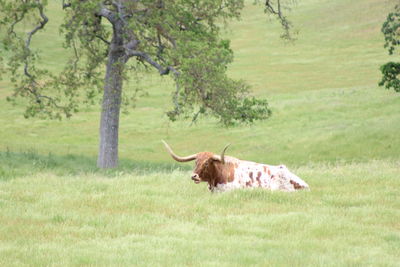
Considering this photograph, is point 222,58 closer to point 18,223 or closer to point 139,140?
point 18,223

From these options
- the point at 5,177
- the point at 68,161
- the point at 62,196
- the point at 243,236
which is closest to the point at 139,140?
the point at 68,161

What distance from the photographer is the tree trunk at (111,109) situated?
2300cm

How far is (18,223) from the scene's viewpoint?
9.54 m

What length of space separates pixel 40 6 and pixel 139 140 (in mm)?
21698

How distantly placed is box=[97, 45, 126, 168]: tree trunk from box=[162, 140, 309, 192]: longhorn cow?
10.7 metres

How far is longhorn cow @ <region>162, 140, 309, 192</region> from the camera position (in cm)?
1234

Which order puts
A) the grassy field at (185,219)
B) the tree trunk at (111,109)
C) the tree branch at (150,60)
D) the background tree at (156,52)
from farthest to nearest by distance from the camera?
the tree trunk at (111,109) < the tree branch at (150,60) < the background tree at (156,52) < the grassy field at (185,219)

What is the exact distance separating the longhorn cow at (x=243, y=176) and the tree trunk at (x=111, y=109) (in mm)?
10699

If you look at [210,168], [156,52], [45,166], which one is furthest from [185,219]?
[156,52]

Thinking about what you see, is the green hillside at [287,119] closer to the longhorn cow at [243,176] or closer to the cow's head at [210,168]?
the longhorn cow at [243,176]

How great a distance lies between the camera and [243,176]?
1253 cm

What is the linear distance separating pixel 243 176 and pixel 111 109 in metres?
11.9

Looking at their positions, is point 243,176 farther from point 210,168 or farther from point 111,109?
point 111,109

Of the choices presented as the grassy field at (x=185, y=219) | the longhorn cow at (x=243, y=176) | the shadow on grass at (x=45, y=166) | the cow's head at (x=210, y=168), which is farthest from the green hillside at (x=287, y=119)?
the cow's head at (x=210, y=168)
